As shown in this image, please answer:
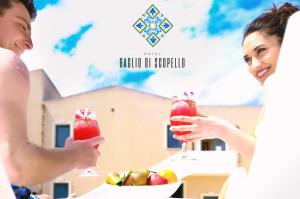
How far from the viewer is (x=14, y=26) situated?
119cm

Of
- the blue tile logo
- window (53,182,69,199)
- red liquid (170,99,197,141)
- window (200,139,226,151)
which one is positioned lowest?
window (53,182,69,199)

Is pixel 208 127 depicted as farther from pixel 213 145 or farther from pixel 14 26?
pixel 213 145

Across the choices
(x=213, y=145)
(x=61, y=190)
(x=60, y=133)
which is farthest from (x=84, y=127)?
(x=213, y=145)

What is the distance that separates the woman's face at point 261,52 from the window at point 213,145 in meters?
3.02

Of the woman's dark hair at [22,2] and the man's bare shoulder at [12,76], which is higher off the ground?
the woman's dark hair at [22,2]

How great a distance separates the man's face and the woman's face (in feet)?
3.61

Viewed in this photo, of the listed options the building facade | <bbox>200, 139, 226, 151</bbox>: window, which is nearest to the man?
the building facade

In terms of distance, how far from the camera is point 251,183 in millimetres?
613

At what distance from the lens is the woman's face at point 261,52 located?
2117 millimetres

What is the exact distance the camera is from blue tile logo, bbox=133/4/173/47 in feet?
11.1

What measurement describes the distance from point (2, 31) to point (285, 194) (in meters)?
0.77

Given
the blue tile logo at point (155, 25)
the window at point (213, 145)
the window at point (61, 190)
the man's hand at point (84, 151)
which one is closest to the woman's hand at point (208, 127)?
the man's hand at point (84, 151)

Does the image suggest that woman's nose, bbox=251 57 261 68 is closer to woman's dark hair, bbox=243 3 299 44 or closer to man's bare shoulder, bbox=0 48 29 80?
woman's dark hair, bbox=243 3 299 44

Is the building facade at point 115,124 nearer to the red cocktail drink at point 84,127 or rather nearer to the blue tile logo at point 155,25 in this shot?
the blue tile logo at point 155,25
